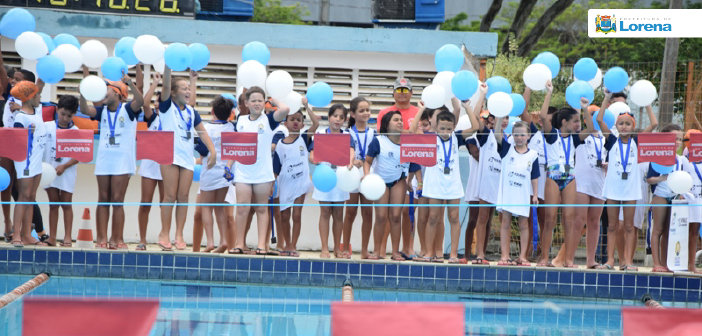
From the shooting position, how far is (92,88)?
26.2 ft

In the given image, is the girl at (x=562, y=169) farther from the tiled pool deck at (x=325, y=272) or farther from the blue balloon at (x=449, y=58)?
the blue balloon at (x=449, y=58)

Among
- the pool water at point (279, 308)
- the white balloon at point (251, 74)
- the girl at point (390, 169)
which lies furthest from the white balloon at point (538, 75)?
the white balloon at point (251, 74)

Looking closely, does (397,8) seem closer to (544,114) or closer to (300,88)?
(300,88)

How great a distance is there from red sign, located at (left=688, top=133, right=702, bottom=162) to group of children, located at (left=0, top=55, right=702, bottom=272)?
19cm

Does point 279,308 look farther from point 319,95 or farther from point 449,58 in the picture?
point 449,58

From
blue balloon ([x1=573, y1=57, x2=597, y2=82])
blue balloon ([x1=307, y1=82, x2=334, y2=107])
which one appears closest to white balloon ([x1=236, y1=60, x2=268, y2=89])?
blue balloon ([x1=307, y1=82, x2=334, y2=107])

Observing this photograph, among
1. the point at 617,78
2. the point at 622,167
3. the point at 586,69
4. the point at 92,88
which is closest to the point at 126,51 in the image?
the point at 92,88

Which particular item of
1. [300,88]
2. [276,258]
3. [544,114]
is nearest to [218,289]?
[276,258]

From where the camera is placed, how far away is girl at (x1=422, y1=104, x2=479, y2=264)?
A: 832 centimetres

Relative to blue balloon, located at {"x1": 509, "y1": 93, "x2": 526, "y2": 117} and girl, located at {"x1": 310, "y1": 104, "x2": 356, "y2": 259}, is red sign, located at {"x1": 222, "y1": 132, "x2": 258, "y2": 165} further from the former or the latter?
blue balloon, located at {"x1": 509, "y1": 93, "x2": 526, "y2": 117}

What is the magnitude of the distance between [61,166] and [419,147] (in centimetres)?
369

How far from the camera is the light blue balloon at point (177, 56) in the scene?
788 centimetres

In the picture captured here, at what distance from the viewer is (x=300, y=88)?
41.1ft

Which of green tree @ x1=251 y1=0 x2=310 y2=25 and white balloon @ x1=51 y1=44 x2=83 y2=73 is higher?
green tree @ x1=251 y1=0 x2=310 y2=25
